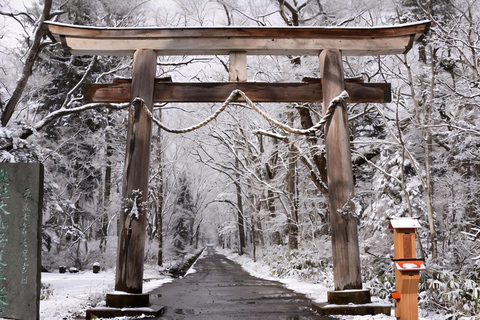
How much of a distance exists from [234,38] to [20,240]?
5012mm

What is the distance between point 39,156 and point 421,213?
13273 mm

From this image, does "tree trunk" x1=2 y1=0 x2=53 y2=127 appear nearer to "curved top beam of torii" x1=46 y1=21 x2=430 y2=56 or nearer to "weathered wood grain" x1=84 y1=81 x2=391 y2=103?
"curved top beam of torii" x1=46 y1=21 x2=430 y2=56

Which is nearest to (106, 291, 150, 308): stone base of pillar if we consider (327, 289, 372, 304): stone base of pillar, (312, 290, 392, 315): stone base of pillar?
(312, 290, 392, 315): stone base of pillar

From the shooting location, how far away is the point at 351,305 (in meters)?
6.17

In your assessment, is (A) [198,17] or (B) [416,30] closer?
(B) [416,30]

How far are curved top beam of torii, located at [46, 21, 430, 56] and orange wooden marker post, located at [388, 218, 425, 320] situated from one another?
377 centimetres

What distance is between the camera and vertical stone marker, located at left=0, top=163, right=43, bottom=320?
4375mm

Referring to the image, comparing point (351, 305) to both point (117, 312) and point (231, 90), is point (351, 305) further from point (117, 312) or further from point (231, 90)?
point (231, 90)

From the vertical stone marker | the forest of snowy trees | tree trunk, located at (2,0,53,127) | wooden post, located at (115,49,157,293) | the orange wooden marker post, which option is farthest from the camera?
tree trunk, located at (2,0,53,127)

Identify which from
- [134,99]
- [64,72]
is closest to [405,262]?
[134,99]

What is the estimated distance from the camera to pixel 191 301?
8.28 m

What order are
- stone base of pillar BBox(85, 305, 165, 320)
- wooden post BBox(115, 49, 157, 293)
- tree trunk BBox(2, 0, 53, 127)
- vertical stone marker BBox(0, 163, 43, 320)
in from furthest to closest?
tree trunk BBox(2, 0, 53, 127), wooden post BBox(115, 49, 157, 293), stone base of pillar BBox(85, 305, 165, 320), vertical stone marker BBox(0, 163, 43, 320)

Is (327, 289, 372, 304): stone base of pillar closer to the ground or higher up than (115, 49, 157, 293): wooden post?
closer to the ground

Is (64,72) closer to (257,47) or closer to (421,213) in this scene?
(257,47)
